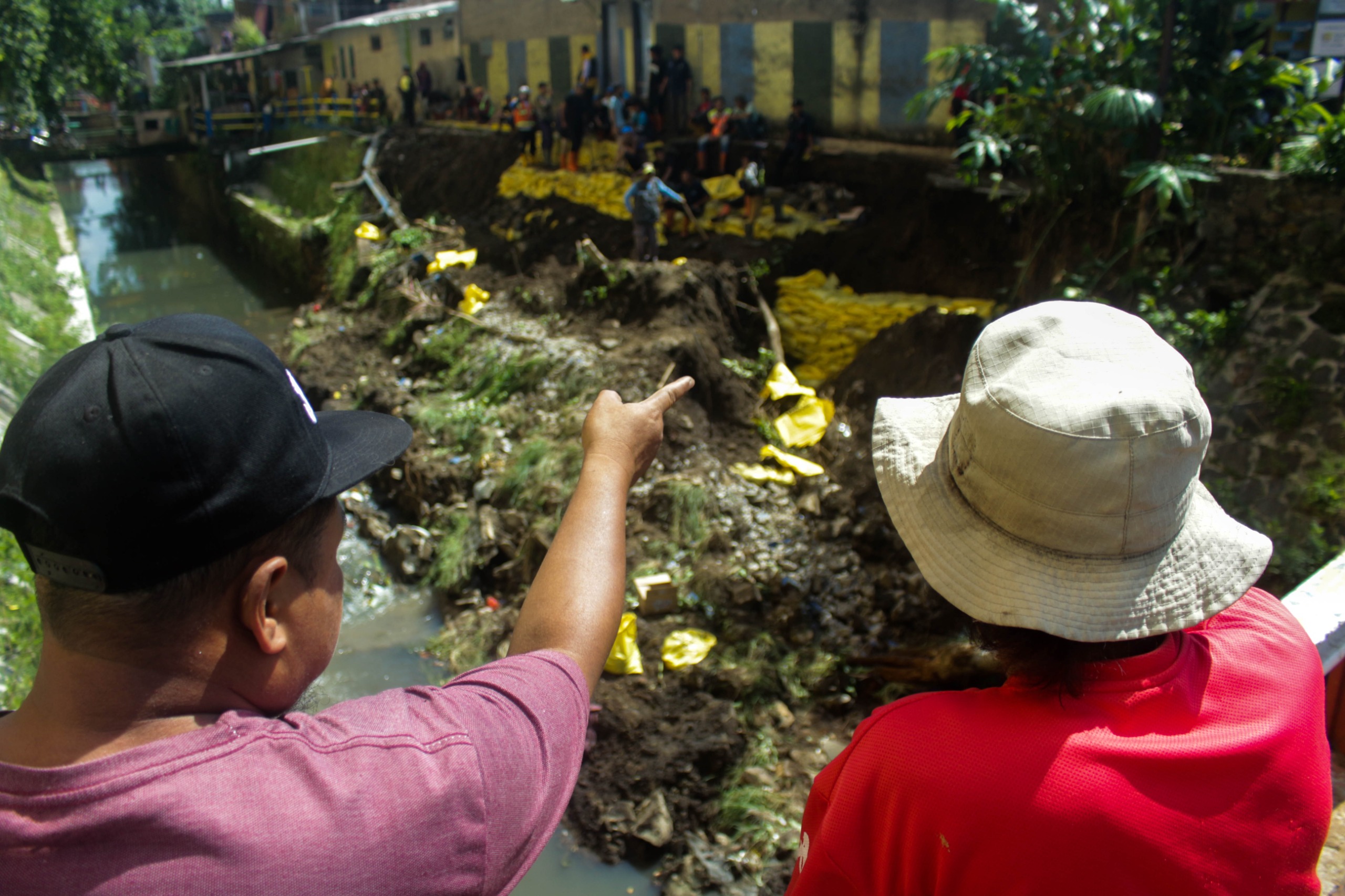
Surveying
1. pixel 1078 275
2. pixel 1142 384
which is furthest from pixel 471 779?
pixel 1078 275

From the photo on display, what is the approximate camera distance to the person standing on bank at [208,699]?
2.66ft

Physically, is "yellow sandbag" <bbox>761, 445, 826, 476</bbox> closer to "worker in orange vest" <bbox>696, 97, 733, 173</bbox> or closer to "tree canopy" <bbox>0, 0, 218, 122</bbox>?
"worker in orange vest" <bbox>696, 97, 733, 173</bbox>

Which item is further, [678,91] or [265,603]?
[678,91]

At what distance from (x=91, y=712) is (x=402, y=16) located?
80.2 ft

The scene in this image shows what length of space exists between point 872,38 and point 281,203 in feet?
52.9

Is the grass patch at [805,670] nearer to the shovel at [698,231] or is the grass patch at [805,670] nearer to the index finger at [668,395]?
the index finger at [668,395]

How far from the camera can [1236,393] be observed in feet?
19.2

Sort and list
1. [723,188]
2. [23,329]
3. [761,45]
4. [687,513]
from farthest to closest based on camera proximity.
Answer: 1. [761,45]
2. [723,188]
3. [23,329]
4. [687,513]

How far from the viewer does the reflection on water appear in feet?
59.4

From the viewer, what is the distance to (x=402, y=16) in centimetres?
2167

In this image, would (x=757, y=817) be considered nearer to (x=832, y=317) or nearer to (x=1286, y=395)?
(x=1286, y=395)

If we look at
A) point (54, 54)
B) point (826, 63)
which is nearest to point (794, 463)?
point (826, 63)

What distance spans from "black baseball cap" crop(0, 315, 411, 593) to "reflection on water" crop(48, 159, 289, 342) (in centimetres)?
1518

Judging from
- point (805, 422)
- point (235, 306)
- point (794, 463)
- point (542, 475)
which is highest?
point (805, 422)
